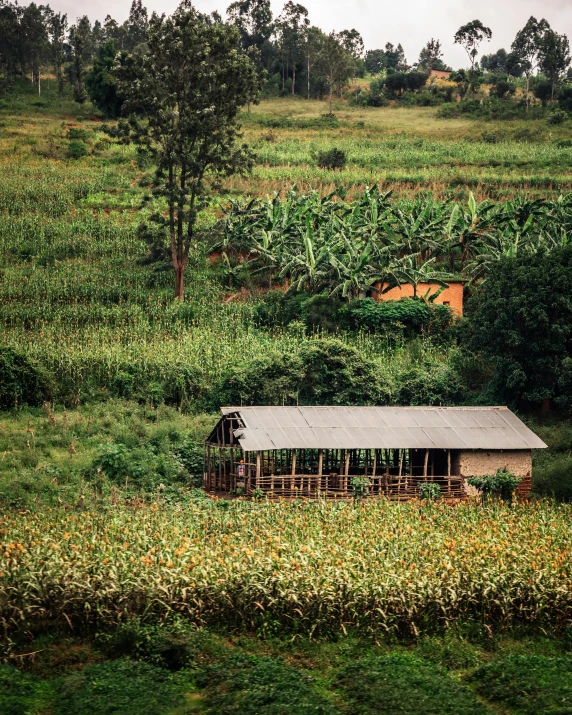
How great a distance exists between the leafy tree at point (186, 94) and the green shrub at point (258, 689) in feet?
78.9

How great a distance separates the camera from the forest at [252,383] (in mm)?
14906

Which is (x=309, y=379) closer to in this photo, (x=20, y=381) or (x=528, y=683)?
(x=20, y=381)

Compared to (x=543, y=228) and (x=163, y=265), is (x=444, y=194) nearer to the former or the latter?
(x=543, y=228)

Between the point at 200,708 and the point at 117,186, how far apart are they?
37.9 meters

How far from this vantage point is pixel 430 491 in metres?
23.9

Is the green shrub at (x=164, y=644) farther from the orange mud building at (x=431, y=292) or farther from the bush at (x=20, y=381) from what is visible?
the orange mud building at (x=431, y=292)

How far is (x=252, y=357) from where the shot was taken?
31797 mm

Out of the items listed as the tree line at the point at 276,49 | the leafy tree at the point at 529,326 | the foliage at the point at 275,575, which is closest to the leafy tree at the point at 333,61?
the tree line at the point at 276,49

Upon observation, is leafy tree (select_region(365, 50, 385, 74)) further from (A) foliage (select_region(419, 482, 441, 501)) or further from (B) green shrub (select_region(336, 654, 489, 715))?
(B) green shrub (select_region(336, 654, 489, 715))

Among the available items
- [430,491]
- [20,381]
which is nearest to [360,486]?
[430,491]

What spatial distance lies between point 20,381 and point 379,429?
35.7 ft

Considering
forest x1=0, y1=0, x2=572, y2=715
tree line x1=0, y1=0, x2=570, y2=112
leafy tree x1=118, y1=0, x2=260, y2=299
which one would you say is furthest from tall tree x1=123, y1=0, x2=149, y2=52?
leafy tree x1=118, y1=0, x2=260, y2=299

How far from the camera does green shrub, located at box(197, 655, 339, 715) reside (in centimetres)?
1327

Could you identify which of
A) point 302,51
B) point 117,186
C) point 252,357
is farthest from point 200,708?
point 302,51
